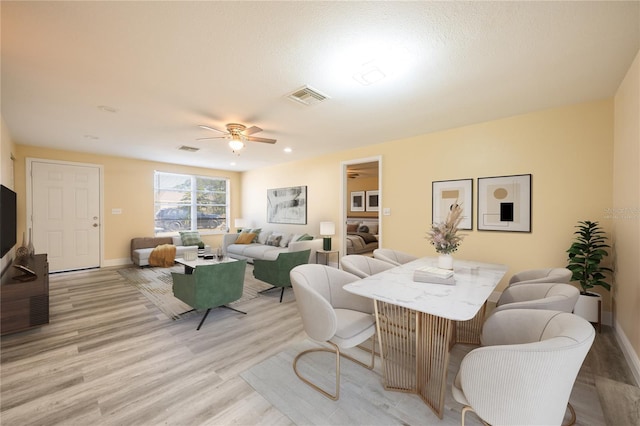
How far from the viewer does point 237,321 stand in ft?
10.1

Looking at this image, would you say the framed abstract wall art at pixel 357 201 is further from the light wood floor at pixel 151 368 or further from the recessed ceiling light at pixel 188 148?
the light wood floor at pixel 151 368

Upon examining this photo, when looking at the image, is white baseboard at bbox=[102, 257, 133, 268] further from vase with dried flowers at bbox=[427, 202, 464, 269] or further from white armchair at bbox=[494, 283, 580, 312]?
white armchair at bbox=[494, 283, 580, 312]

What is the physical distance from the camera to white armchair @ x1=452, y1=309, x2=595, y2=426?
3.49 feet

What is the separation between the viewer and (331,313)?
68.1 inches

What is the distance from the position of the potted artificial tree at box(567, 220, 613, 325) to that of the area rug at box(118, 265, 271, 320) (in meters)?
4.03

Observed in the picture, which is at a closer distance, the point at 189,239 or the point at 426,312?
the point at 426,312

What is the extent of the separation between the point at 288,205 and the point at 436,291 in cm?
527

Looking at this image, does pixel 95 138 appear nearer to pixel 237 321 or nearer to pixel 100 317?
pixel 100 317

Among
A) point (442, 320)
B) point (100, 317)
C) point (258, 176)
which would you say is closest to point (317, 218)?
point (258, 176)

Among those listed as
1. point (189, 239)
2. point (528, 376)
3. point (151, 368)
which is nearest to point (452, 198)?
point (528, 376)

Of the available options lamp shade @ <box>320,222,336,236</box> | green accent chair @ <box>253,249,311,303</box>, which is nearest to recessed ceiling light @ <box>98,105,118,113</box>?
green accent chair @ <box>253,249,311,303</box>

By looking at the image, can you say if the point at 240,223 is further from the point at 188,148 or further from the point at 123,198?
the point at 188,148

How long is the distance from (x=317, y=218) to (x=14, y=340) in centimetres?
475

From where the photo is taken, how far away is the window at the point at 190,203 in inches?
275
